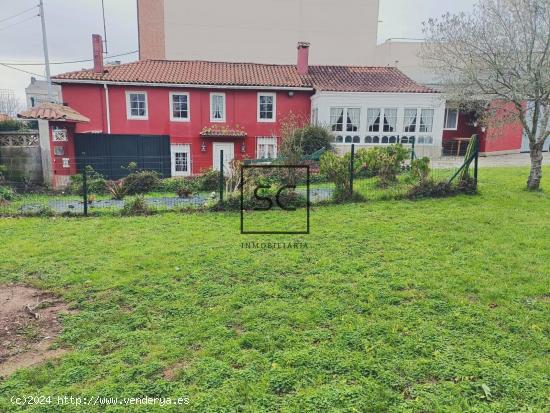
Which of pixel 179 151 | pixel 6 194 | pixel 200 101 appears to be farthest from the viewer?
pixel 200 101

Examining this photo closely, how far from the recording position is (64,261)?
677cm

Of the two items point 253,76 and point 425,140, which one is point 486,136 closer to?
point 425,140

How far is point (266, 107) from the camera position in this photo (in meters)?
22.5

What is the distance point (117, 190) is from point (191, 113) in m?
9.69

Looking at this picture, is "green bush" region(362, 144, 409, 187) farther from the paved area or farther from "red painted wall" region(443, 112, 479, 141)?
"red painted wall" region(443, 112, 479, 141)

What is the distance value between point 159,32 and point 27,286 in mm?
31659

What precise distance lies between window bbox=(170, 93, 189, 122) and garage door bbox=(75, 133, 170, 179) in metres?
3.54

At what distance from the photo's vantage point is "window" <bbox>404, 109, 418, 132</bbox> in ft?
70.5

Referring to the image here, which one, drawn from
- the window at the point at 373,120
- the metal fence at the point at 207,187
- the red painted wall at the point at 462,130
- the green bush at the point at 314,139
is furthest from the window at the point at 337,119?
the red painted wall at the point at 462,130

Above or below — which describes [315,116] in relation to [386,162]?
above

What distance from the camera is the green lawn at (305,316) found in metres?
3.49

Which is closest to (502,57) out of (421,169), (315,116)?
(421,169)

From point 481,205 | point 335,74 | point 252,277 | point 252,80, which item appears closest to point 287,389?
point 252,277

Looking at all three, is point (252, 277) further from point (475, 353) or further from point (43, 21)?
point (43, 21)
